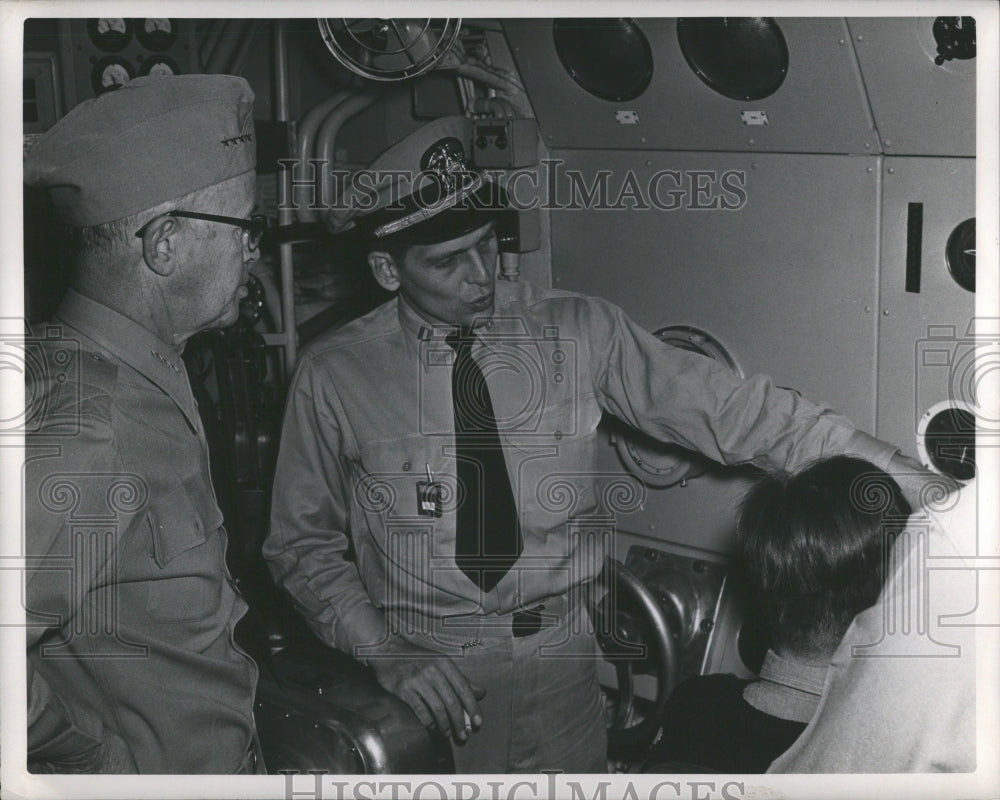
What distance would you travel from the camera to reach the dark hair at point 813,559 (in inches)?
66.3

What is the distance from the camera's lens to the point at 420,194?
7.02ft

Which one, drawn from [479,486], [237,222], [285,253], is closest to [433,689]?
[479,486]

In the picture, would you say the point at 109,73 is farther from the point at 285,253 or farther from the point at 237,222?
the point at 237,222

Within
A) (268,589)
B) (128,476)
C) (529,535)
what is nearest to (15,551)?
(128,476)

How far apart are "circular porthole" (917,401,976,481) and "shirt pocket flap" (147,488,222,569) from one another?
1.37 meters

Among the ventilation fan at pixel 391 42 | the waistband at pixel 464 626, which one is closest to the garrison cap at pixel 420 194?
the ventilation fan at pixel 391 42

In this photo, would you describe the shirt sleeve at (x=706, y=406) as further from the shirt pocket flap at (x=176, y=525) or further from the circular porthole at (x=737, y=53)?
the shirt pocket flap at (x=176, y=525)

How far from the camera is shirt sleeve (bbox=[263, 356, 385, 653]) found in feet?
6.91

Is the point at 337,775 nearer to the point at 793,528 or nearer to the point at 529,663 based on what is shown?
the point at 529,663

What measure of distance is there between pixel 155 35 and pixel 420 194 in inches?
44.5

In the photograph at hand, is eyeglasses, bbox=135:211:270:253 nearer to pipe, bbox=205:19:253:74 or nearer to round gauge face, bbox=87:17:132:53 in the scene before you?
round gauge face, bbox=87:17:132:53

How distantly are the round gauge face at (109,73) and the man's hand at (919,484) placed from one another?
2.06m

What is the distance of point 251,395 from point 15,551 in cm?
113

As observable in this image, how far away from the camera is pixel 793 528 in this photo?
5.58 feet
